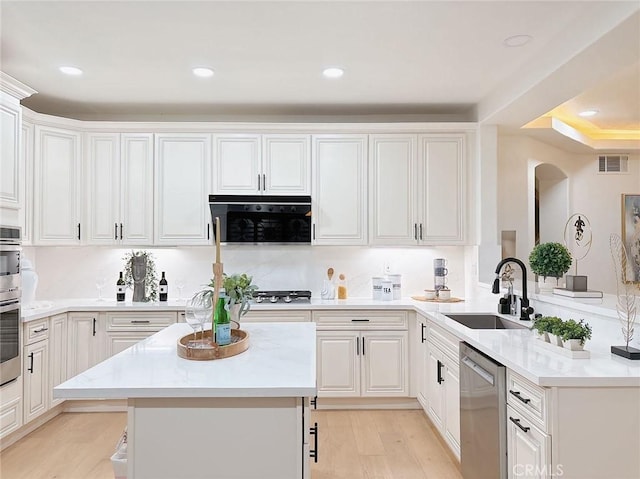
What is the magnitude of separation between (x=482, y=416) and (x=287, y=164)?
2656 mm

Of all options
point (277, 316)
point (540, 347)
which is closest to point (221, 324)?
point (540, 347)

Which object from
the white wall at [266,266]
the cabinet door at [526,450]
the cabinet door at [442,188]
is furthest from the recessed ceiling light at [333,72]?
the cabinet door at [526,450]

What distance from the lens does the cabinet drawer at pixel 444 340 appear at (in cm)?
270

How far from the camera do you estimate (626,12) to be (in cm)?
200

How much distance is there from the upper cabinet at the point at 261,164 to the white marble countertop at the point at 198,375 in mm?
2037

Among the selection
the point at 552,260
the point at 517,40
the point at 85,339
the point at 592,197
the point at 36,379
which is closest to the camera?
the point at 517,40

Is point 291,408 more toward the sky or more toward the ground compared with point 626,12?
more toward the ground

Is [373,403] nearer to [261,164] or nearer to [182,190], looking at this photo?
[261,164]

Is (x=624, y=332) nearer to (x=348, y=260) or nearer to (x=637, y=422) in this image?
(x=637, y=422)

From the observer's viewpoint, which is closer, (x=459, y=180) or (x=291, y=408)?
(x=291, y=408)

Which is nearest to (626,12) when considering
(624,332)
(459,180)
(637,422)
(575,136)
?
(624,332)

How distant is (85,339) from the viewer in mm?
3701

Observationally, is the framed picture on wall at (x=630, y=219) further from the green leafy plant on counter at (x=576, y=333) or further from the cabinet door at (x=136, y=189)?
the cabinet door at (x=136, y=189)

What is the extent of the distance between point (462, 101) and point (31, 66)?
3.47 meters
